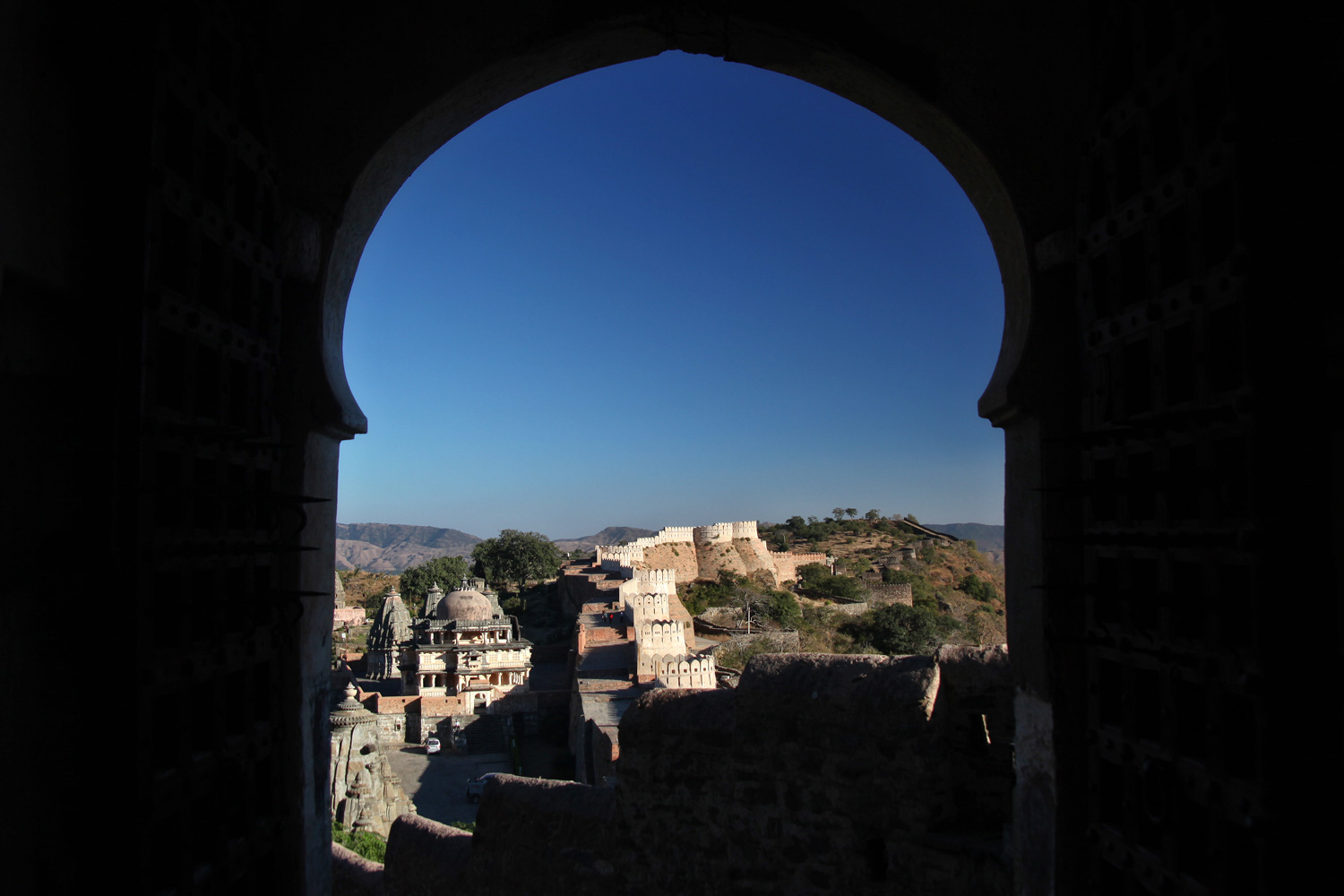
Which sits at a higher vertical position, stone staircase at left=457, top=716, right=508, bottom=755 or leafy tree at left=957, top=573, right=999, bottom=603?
leafy tree at left=957, top=573, right=999, bottom=603

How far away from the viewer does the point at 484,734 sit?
87.0 feet

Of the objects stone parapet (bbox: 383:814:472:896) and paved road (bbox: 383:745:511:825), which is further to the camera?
paved road (bbox: 383:745:511:825)

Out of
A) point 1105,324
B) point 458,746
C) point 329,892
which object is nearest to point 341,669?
point 458,746

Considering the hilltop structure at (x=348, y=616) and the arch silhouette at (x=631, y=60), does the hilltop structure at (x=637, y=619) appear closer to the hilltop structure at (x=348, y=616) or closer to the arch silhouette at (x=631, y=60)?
the arch silhouette at (x=631, y=60)

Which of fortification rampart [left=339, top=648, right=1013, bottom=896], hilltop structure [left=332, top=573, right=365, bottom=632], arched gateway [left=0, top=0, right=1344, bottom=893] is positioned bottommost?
hilltop structure [left=332, top=573, right=365, bottom=632]

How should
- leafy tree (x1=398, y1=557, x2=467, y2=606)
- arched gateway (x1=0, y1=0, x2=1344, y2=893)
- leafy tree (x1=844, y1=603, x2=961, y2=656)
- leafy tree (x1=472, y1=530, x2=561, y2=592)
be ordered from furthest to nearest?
leafy tree (x1=472, y1=530, x2=561, y2=592)
leafy tree (x1=398, y1=557, x2=467, y2=606)
leafy tree (x1=844, y1=603, x2=961, y2=656)
arched gateway (x1=0, y1=0, x2=1344, y2=893)

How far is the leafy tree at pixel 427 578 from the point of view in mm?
57781

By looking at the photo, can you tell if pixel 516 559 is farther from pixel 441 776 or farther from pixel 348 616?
pixel 441 776

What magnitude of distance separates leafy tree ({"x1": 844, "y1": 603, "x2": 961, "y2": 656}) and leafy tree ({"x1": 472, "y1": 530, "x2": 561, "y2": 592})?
97.9 feet

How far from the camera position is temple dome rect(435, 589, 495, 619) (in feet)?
103

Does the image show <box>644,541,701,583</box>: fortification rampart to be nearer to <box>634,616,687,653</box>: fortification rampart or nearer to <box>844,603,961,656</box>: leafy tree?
<box>844,603,961,656</box>: leafy tree

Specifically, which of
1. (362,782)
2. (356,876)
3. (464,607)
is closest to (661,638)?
(362,782)

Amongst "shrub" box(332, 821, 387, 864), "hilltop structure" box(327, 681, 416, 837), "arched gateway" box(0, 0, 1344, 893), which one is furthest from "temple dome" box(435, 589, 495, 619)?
"arched gateway" box(0, 0, 1344, 893)

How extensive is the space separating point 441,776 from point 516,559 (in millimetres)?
41027
